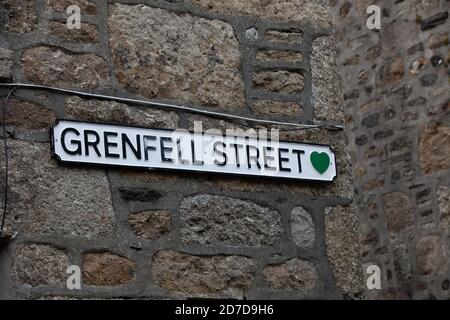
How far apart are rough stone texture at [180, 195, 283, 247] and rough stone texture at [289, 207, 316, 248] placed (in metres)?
0.06

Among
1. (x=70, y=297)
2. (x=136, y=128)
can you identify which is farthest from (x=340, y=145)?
(x=70, y=297)

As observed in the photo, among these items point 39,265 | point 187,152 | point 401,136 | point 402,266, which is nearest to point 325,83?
point 187,152

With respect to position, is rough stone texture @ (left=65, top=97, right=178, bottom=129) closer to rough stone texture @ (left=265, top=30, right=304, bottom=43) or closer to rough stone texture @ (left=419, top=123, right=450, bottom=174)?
rough stone texture @ (left=265, top=30, right=304, bottom=43)

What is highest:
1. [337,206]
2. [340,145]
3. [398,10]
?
[398,10]

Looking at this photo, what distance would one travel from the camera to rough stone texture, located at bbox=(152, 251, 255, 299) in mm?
3574

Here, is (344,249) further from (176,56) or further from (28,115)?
(28,115)

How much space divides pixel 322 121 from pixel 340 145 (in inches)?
4.9

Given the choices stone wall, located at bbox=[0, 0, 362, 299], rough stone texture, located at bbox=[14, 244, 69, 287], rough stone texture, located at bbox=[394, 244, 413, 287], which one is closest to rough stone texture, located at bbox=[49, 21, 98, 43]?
stone wall, located at bbox=[0, 0, 362, 299]

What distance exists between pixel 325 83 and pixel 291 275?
829 millimetres

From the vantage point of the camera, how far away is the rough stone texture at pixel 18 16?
3547mm

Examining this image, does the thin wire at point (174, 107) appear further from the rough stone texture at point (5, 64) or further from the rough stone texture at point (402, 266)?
the rough stone texture at point (402, 266)

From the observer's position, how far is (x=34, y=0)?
11.8 feet

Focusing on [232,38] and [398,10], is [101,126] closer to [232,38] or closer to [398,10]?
[232,38]

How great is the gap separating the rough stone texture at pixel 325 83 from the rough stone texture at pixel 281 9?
0.31 feet
